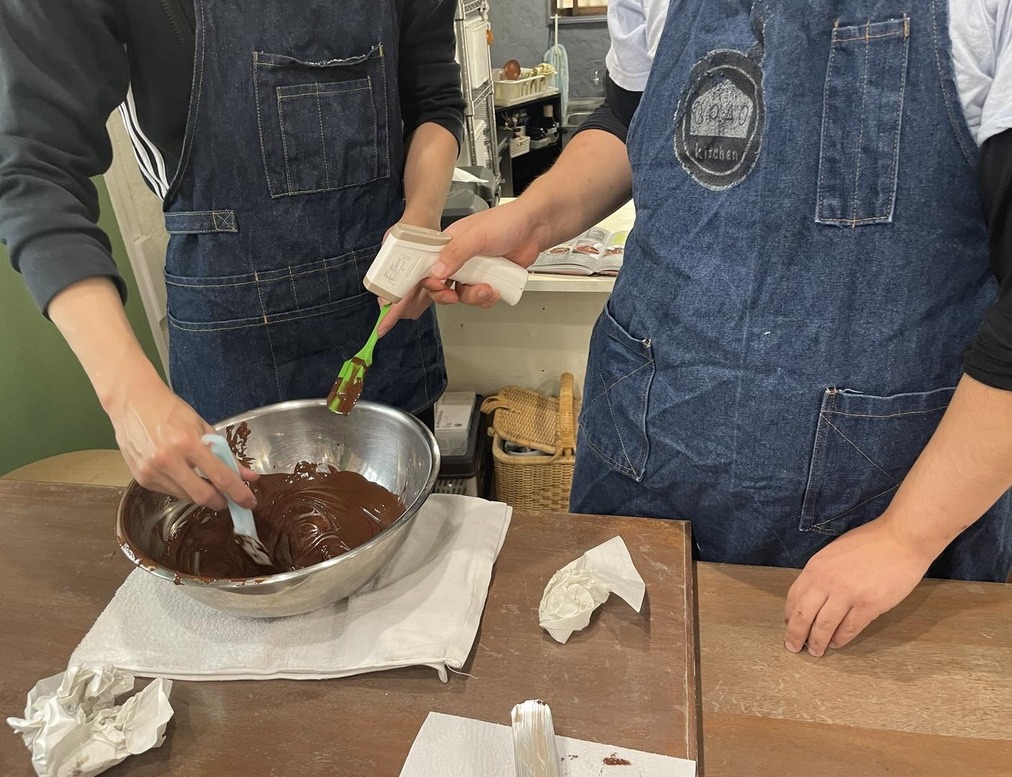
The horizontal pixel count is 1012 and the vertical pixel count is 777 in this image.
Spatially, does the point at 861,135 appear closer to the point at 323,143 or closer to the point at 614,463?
the point at 614,463

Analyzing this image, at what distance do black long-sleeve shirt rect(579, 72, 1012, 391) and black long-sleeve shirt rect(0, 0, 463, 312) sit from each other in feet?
2.91

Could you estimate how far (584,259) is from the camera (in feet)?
6.31

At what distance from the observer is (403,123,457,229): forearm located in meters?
1.14

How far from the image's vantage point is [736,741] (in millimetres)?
667

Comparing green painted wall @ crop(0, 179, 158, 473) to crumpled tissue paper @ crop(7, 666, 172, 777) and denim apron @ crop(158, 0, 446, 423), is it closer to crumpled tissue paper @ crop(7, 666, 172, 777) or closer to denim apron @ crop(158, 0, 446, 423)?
denim apron @ crop(158, 0, 446, 423)

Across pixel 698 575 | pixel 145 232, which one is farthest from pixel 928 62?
pixel 145 232

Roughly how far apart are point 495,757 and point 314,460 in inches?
18.8

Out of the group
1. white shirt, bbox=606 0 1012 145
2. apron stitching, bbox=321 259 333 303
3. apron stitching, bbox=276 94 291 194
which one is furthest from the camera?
apron stitching, bbox=321 259 333 303

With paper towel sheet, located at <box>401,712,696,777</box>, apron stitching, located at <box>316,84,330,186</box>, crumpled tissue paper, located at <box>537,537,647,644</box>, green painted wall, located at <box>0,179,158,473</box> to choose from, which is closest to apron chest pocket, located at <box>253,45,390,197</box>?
apron stitching, located at <box>316,84,330,186</box>

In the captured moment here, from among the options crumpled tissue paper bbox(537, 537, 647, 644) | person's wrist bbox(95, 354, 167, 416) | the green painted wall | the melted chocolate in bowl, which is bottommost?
the green painted wall

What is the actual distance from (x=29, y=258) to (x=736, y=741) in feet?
2.92

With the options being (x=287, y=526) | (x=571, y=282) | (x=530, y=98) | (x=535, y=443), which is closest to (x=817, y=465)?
(x=287, y=526)

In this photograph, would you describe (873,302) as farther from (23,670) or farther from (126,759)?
(23,670)

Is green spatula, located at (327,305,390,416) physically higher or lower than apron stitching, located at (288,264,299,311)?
lower
